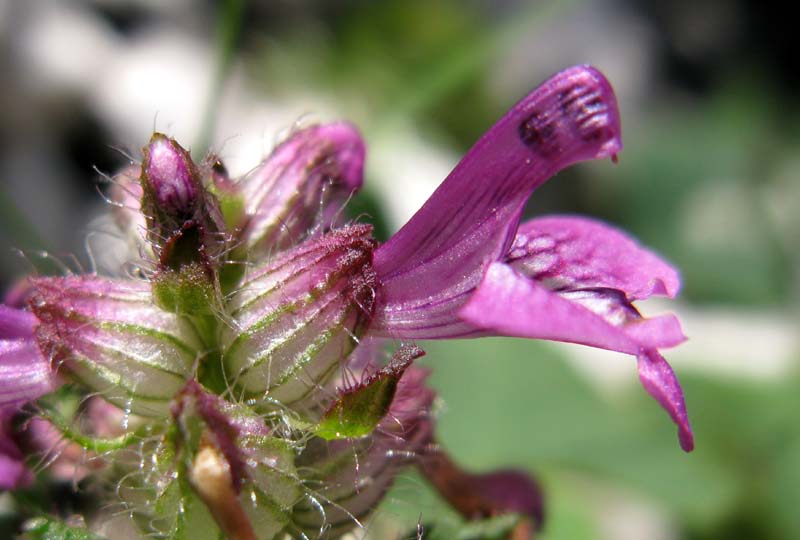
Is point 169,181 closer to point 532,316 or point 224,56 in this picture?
point 532,316

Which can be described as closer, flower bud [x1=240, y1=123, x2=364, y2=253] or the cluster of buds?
the cluster of buds

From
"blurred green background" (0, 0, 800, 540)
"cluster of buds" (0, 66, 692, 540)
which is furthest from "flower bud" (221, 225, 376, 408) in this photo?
"blurred green background" (0, 0, 800, 540)

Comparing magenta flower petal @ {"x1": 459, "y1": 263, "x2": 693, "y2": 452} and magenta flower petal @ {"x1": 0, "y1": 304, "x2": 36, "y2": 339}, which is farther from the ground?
magenta flower petal @ {"x1": 459, "y1": 263, "x2": 693, "y2": 452}

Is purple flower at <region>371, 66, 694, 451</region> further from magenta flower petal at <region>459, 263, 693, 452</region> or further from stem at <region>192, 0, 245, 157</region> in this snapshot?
stem at <region>192, 0, 245, 157</region>

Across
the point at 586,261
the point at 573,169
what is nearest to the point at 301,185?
the point at 586,261

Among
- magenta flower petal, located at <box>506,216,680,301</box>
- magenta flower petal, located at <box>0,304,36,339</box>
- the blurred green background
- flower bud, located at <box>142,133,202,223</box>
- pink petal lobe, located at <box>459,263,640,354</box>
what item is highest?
flower bud, located at <box>142,133,202,223</box>

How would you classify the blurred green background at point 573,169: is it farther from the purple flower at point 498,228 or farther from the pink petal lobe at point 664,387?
the pink petal lobe at point 664,387
